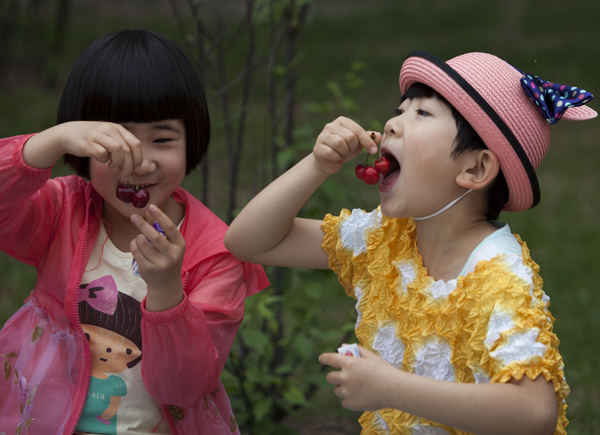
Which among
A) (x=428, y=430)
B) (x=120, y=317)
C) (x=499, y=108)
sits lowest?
(x=428, y=430)

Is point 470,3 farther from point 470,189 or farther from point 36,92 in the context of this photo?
point 470,189

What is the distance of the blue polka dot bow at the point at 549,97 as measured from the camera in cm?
164

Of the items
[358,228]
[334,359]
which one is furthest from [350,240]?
[334,359]

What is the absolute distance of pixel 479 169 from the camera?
68.3 inches

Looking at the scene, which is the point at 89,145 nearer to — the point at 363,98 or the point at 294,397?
the point at 294,397

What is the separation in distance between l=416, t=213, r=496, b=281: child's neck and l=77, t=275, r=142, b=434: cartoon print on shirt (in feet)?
2.79

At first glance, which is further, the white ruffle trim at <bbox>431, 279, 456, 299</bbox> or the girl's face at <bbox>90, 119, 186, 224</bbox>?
the girl's face at <bbox>90, 119, 186, 224</bbox>

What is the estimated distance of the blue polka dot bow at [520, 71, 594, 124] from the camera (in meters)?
1.64

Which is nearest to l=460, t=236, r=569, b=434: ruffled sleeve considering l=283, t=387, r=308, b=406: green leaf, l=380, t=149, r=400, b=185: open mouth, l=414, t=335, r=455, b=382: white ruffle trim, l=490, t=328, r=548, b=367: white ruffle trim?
l=490, t=328, r=548, b=367: white ruffle trim

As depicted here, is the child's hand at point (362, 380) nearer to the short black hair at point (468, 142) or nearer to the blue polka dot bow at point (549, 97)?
the short black hair at point (468, 142)

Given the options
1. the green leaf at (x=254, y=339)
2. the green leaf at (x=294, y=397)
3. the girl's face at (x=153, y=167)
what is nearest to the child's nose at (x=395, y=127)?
the girl's face at (x=153, y=167)

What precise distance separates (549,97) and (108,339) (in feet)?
4.53

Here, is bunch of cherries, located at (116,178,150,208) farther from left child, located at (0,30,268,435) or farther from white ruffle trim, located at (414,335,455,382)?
white ruffle trim, located at (414,335,455,382)

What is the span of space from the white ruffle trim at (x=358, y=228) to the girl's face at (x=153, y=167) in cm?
52
